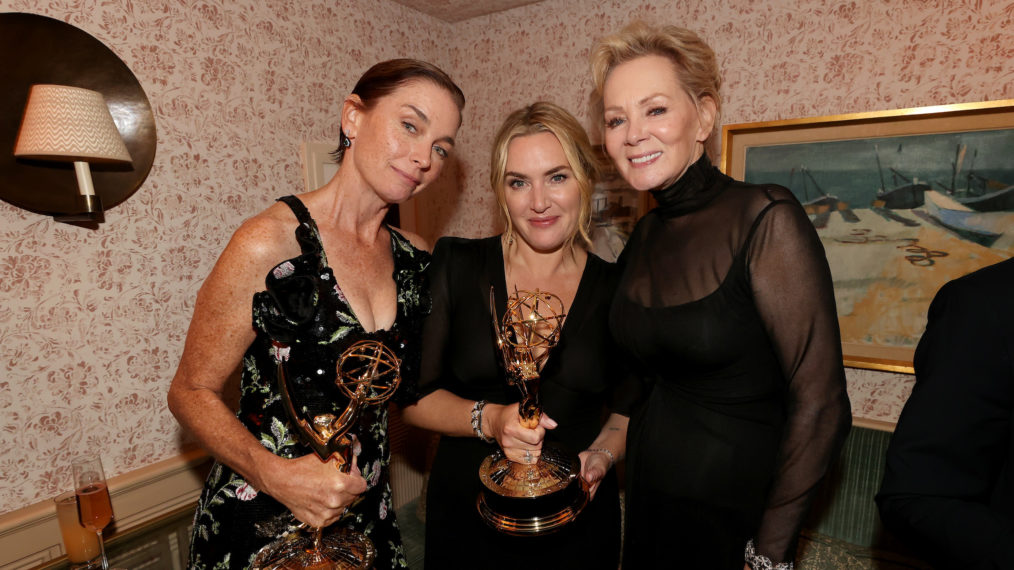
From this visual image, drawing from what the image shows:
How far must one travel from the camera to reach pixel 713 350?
134 centimetres

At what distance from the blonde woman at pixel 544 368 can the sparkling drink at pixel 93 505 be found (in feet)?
3.95

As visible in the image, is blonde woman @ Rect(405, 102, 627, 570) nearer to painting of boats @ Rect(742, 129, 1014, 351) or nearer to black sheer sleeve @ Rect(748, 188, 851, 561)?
black sheer sleeve @ Rect(748, 188, 851, 561)

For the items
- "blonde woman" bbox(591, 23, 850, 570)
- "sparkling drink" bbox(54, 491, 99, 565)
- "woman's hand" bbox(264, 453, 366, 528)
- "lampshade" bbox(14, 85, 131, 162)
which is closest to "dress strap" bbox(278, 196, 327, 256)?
"woman's hand" bbox(264, 453, 366, 528)

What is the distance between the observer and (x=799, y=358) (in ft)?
4.02

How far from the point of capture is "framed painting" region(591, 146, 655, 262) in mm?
3400

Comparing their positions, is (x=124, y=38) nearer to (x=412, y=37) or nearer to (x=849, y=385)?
(x=412, y=37)

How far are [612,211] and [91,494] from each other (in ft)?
9.85

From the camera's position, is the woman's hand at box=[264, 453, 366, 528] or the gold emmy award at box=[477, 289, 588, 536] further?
the gold emmy award at box=[477, 289, 588, 536]

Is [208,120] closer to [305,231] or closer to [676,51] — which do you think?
[305,231]

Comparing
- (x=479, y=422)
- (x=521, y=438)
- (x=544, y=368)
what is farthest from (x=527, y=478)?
(x=544, y=368)

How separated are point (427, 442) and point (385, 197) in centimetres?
279

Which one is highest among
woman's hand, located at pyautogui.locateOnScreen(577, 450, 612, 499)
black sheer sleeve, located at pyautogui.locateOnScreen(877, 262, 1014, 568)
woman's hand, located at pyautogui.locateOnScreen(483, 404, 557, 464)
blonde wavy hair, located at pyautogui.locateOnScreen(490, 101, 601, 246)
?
blonde wavy hair, located at pyautogui.locateOnScreen(490, 101, 601, 246)

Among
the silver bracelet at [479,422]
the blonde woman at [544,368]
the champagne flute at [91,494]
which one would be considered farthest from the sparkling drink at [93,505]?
the silver bracelet at [479,422]

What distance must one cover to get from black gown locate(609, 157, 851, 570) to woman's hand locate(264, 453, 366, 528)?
86 centimetres
